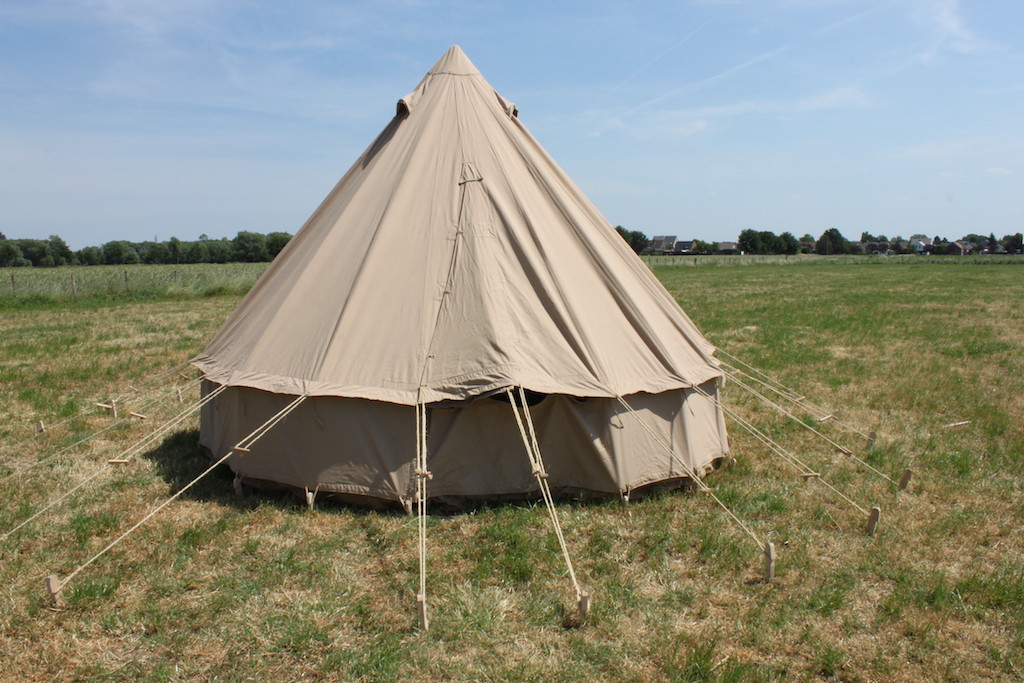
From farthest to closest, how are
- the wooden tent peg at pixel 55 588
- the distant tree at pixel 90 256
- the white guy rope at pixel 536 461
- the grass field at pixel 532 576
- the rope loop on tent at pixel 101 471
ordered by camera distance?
the distant tree at pixel 90 256 → the rope loop on tent at pixel 101 471 → the white guy rope at pixel 536 461 → the wooden tent peg at pixel 55 588 → the grass field at pixel 532 576

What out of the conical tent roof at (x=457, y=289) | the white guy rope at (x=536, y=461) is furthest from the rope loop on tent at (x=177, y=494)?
the white guy rope at (x=536, y=461)

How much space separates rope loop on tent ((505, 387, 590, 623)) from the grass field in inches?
4.0

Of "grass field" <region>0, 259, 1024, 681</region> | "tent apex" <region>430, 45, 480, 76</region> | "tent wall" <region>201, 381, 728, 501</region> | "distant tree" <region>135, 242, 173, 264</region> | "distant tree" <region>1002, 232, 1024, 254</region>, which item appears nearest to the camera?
"grass field" <region>0, 259, 1024, 681</region>

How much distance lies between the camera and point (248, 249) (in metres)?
56.5

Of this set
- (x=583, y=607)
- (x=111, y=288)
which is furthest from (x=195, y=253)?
(x=583, y=607)

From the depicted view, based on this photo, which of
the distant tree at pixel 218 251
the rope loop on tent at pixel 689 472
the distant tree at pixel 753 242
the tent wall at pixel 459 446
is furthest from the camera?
the distant tree at pixel 753 242

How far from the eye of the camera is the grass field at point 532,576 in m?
3.22

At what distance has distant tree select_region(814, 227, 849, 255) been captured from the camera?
94438mm

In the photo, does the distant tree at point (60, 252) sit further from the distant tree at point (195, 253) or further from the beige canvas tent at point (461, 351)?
the beige canvas tent at point (461, 351)

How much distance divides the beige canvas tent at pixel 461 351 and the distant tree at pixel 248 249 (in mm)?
53757

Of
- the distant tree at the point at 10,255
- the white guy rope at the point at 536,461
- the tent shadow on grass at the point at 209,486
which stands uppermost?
the distant tree at the point at 10,255

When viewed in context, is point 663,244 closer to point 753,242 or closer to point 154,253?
point 753,242

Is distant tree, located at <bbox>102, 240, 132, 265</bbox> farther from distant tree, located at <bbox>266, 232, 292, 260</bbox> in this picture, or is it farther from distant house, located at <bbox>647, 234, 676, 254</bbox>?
distant house, located at <bbox>647, 234, 676, 254</bbox>

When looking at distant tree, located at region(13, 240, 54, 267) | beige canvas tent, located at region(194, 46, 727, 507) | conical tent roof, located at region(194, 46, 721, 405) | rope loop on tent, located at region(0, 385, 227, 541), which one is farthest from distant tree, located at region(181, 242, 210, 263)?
beige canvas tent, located at region(194, 46, 727, 507)
